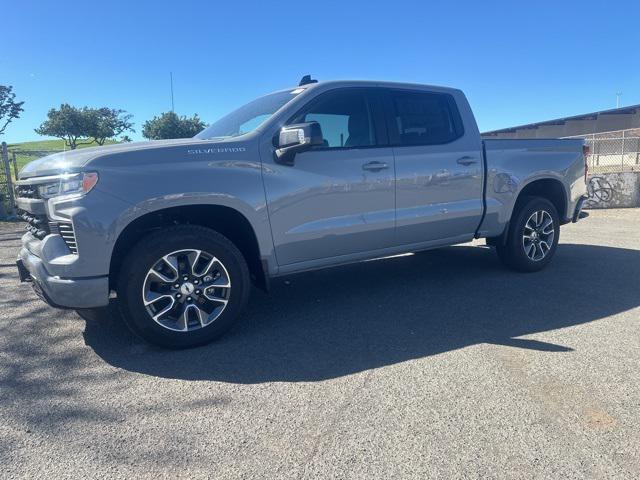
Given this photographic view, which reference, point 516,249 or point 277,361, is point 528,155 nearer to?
point 516,249

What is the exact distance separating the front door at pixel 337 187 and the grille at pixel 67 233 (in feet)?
4.58

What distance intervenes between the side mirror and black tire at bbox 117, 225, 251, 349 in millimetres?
810

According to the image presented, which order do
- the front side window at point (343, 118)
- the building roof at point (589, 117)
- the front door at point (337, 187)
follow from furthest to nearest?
1. the building roof at point (589, 117)
2. the front side window at point (343, 118)
3. the front door at point (337, 187)

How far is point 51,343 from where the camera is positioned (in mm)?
3738

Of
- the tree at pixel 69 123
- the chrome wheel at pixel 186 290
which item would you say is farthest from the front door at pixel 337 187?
the tree at pixel 69 123

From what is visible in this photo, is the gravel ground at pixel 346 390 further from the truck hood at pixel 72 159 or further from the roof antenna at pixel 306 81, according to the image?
the roof antenna at pixel 306 81

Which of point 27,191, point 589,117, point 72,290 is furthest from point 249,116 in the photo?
point 589,117

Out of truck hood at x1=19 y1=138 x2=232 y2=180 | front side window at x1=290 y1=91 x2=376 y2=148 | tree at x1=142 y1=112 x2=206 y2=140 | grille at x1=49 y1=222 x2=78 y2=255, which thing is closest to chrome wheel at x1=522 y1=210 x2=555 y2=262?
front side window at x1=290 y1=91 x2=376 y2=148

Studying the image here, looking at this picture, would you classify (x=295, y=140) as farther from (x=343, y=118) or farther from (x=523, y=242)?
(x=523, y=242)

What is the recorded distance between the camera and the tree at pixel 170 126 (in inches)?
1996

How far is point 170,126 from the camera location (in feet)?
169

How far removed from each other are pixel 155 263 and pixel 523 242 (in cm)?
403

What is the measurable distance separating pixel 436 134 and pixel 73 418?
12.8 ft

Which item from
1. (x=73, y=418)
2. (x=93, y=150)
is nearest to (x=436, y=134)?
(x=93, y=150)
